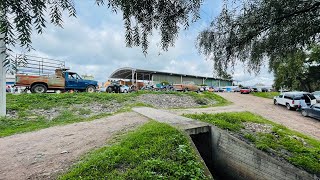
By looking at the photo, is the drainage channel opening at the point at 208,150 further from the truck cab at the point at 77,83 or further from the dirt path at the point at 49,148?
the truck cab at the point at 77,83

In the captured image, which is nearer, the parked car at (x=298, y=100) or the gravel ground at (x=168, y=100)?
the gravel ground at (x=168, y=100)

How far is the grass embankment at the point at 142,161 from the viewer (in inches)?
166

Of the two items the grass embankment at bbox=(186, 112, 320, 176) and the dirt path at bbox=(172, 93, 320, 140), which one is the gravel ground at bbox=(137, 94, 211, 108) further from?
the grass embankment at bbox=(186, 112, 320, 176)

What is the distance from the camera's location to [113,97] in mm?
15164

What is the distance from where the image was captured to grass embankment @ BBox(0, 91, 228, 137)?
898 centimetres

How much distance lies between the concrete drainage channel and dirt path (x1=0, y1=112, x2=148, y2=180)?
291 cm

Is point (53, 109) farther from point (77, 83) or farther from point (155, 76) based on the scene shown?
point (155, 76)

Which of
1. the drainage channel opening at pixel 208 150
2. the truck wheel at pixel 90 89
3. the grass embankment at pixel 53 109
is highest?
the truck wheel at pixel 90 89

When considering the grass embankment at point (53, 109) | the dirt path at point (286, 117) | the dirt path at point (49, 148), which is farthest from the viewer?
the dirt path at point (286, 117)

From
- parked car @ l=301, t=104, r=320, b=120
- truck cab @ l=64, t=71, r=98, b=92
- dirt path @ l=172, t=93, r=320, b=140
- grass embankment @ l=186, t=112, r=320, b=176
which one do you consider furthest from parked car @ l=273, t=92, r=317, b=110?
truck cab @ l=64, t=71, r=98, b=92

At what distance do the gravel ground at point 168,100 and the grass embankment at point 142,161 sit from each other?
9.87 m

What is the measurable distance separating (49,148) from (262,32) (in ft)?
20.1

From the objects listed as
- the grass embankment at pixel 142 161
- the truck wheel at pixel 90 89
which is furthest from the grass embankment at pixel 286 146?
the truck wheel at pixel 90 89

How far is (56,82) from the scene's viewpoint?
1579cm
